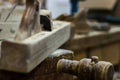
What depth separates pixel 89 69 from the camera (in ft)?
2.24

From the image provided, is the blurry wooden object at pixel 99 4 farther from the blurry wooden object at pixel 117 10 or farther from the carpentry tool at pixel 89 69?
the carpentry tool at pixel 89 69

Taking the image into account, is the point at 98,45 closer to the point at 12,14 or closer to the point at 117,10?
the point at 117,10

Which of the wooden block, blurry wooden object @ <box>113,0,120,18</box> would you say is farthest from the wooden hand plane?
blurry wooden object @ <box>113,0,120,18</box>

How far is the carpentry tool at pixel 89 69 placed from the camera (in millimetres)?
663

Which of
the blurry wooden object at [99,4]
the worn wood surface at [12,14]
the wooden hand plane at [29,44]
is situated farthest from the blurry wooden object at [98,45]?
the wooden hand plane at [29,44]

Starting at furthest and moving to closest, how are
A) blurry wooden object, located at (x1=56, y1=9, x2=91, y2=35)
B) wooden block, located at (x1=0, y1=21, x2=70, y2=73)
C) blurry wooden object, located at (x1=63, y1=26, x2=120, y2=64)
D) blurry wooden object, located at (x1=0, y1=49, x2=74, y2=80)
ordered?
blurry wooden object, located at (x1=63, y1=26, x2=120, y2=64) < blurry wooden object, located at (x1=56, y1=9, x2=91, y2=35) < blurry wooden object, located at (x1=0, y1=49, x2=74, y2=80) < wooden block, located at (x1=0, y1=21, x2=70, y2=73)

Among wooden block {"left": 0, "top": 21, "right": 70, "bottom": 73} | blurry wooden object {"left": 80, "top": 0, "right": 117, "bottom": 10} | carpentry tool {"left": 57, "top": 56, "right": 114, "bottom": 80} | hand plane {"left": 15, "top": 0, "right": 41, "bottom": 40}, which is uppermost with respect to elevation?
hand plane {"left": 15, "top": 0, "right": 41, "bottom": 40}

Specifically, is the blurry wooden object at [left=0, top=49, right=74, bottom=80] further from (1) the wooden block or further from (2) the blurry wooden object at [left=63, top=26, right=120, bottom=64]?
(2) the blurry wooden object at [left=63, top=26, right=120, bottom=64]

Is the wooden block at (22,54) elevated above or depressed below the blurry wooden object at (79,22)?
above

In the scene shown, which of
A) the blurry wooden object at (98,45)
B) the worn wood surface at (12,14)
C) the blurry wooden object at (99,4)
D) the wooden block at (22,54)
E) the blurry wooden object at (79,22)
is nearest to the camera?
the wooden block at (22,54)

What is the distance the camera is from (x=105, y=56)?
2264 millimetres

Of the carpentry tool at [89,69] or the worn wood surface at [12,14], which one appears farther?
the worn wood surface at [12,14]

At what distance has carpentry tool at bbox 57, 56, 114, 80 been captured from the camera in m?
0.66

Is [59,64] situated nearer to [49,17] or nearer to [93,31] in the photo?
[49,17]
